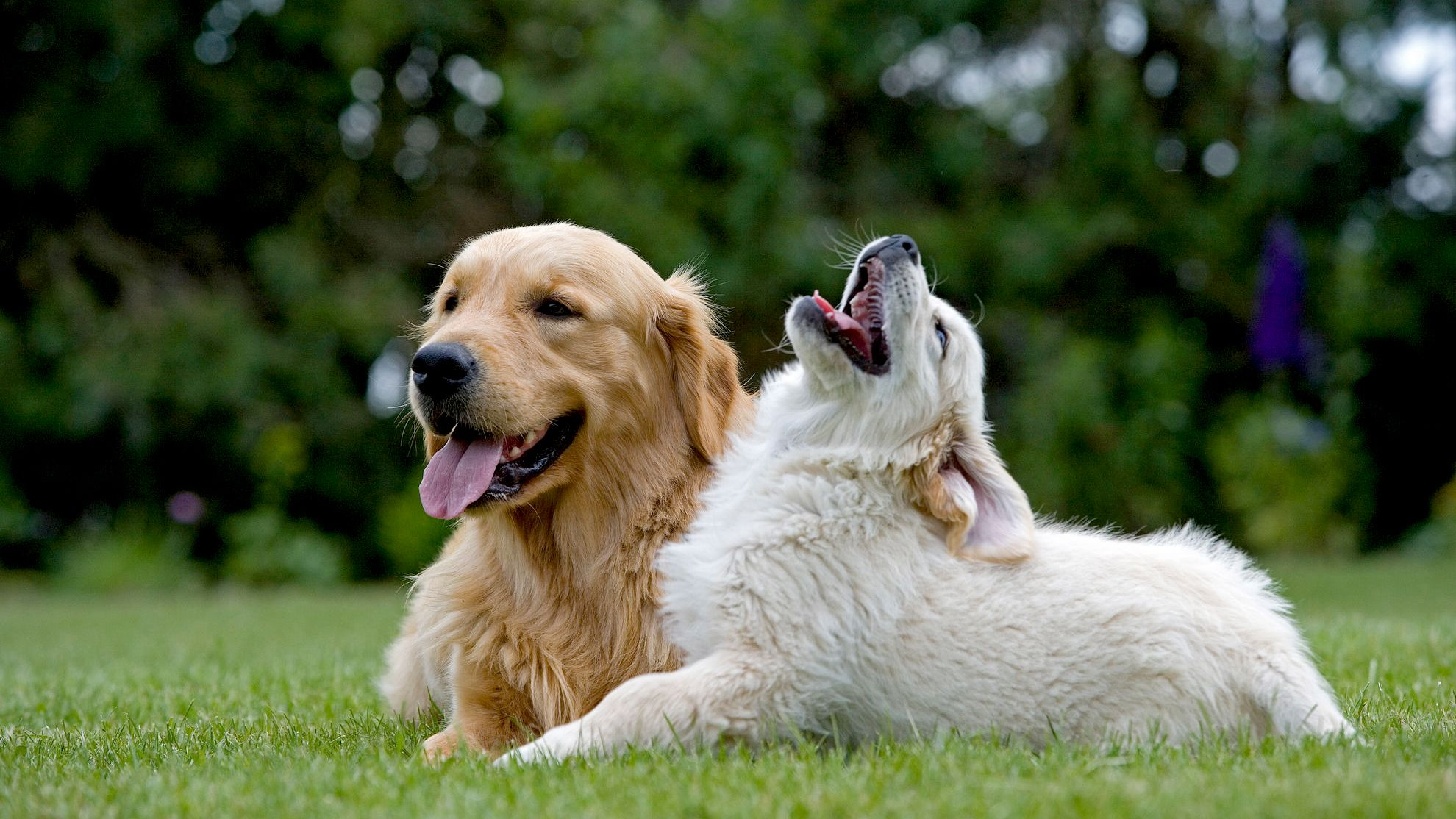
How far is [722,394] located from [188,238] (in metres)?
11.8

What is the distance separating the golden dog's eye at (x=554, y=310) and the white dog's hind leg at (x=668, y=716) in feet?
3.60

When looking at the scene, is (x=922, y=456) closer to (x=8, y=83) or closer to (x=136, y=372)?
(x=136, y=372)

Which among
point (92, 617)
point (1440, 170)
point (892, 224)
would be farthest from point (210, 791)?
point (1440, 170)

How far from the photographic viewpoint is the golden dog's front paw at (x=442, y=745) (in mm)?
3213

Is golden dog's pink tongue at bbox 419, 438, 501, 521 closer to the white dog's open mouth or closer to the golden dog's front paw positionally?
the golden dog's front paw

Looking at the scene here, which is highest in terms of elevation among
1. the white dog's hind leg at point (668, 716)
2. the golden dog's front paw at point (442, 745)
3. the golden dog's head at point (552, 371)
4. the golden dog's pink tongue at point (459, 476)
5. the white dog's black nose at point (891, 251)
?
the white dog's black nose at point (891, 251)

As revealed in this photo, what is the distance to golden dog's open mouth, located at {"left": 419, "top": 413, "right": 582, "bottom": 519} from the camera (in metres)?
3.56

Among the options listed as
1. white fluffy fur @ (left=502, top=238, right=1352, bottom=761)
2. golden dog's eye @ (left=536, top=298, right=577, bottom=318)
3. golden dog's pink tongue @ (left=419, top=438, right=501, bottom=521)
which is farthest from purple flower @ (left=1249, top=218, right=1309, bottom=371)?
golden dog's pink tongue @ (left=419, top=438, right=501, bottom=521)

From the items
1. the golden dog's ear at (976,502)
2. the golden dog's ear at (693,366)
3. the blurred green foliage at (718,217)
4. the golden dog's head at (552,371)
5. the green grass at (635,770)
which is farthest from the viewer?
the blurred green foliage at (718,217)

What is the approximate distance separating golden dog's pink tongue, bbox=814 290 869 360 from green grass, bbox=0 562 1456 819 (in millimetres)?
1112

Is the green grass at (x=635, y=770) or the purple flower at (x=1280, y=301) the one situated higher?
the purple flower at (x=1280, y=301)

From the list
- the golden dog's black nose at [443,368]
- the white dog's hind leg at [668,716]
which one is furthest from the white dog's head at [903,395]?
the golden dog's black nose at [443,368]

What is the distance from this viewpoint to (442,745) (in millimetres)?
3381

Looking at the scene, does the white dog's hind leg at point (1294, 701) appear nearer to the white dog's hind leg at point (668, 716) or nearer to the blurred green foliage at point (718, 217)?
the white dog's hind leg at point (668, 716)
